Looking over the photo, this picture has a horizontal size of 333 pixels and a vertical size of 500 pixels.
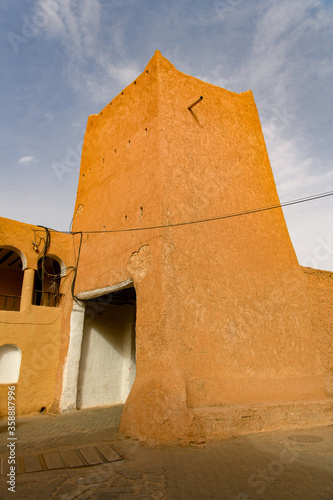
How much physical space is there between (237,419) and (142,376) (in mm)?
1782

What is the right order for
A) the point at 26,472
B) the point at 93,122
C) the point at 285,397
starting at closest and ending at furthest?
the point at 26,472, the point at 285,397, the point at 93,122

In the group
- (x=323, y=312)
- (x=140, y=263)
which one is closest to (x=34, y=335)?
(x=140, y=263)

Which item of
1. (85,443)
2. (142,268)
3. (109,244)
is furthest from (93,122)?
(85,443)

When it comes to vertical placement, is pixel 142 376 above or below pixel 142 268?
below

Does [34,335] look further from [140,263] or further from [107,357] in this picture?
[140,263]

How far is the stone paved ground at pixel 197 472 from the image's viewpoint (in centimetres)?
363

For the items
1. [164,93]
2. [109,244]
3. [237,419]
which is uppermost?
[164,93]

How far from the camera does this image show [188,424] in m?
5.13

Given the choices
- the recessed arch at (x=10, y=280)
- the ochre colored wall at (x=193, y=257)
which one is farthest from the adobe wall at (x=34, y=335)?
the recessed arch at (x=10, y=280)

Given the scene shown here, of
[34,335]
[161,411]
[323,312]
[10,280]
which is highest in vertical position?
[10,280]

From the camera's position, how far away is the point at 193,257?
673cm

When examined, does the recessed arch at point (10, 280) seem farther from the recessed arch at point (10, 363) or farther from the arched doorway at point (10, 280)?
the recessed arch at point (10, 363)

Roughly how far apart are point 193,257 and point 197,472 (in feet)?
12.2

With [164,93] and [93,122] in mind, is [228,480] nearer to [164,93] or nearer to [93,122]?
[164,93]
